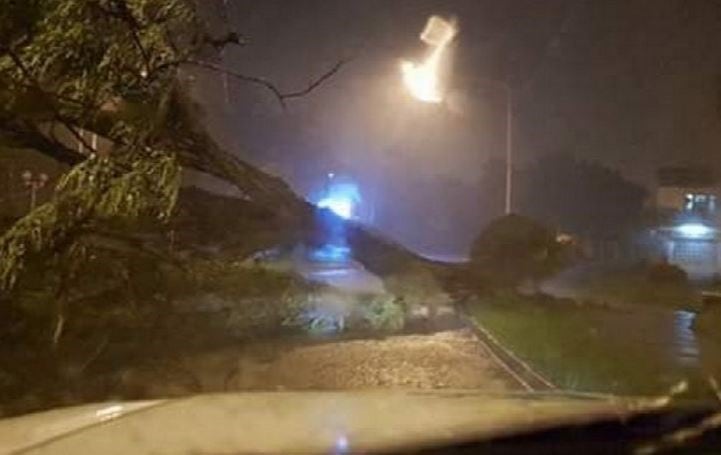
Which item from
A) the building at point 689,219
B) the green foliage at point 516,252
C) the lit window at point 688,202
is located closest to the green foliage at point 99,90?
the green foliage at point 516,252

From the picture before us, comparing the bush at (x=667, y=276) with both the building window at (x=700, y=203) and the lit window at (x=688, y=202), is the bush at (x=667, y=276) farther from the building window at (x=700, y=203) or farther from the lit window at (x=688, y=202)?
the lit window at (x=688, y=202)

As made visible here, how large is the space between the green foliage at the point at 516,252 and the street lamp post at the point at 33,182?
32.5 ft

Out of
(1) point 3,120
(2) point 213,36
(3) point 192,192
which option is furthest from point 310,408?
(3) point 192,192

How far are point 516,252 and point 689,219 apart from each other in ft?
149

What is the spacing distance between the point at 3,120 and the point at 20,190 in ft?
7.16

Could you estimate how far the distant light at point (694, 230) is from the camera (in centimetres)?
6288

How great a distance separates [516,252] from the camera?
2331 centimetres

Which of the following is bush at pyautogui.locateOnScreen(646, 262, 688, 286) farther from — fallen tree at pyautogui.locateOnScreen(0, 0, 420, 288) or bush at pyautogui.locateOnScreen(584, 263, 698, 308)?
fallen tree at pyautogui.locateOnScreen(0, 0, 420, 288)

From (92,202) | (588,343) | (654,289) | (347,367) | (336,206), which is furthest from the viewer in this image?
(654,289)

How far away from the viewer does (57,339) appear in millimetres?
12984

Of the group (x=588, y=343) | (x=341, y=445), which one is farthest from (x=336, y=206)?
(x=341, y=445)

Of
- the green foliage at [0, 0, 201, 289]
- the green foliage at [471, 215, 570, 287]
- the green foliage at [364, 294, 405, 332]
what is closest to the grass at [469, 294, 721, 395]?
the green foliage at [471, 215, 570, 287]

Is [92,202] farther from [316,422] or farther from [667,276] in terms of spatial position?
[667,276]

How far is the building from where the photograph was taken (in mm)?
61656
